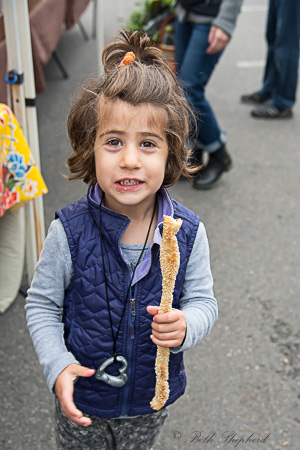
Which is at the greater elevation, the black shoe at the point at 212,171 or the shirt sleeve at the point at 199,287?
the shirt sleeve at the point at 199,287

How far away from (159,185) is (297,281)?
2191mm

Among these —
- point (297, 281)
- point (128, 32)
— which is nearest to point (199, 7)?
point (297, 281)

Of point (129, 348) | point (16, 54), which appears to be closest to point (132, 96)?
point (129, 348)

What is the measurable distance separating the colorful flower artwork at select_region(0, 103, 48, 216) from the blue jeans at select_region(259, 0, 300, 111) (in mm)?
3582

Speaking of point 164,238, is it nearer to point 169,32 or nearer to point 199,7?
point 199,7

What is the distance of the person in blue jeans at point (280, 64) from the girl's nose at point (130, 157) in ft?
14.2

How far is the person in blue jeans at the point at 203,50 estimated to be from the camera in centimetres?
379

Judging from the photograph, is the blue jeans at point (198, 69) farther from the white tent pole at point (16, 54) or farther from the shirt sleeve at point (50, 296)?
the shirt sleeve at point (50, 296)

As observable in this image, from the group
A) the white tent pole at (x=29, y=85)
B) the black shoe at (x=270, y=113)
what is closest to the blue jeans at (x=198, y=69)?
the white tent pole at (x=29, y=85)

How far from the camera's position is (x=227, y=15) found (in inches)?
148

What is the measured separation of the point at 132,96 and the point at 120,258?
16.6 inches

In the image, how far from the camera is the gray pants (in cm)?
179

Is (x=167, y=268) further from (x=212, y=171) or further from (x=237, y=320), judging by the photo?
(x=212, y=171)
